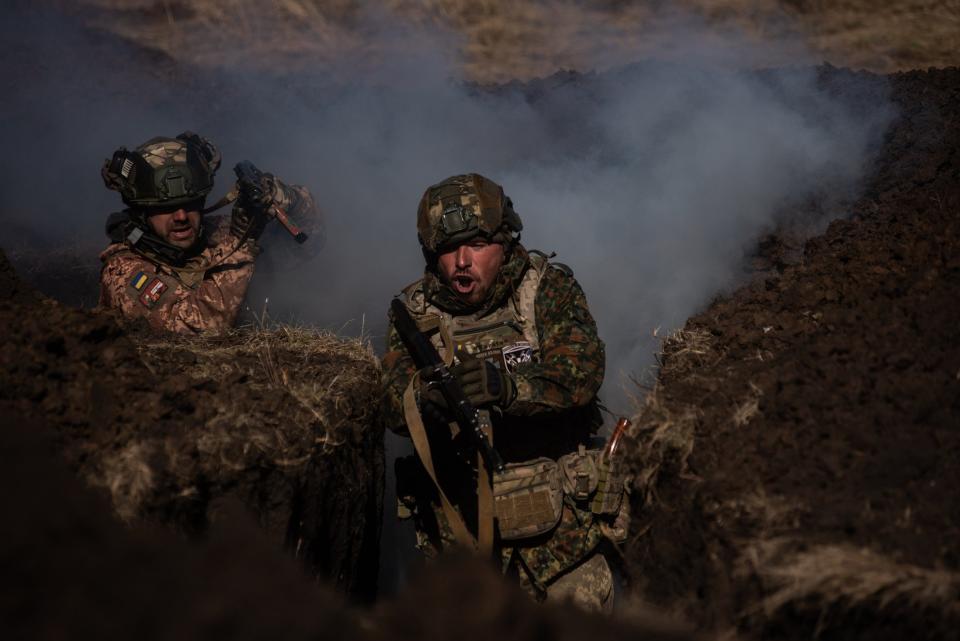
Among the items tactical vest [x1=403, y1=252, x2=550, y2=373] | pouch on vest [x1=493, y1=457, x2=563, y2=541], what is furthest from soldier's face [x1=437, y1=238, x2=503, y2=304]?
pouch on vest [x1=493, y1=457, x2=563, y2=541]

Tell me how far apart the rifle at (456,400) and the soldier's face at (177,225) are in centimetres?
269

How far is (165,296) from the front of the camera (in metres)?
6.05

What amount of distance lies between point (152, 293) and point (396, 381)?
2587 millimetres

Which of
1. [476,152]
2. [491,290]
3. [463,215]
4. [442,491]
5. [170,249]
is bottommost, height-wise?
[442,491]

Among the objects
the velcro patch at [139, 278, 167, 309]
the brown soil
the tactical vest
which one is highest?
the velcro patch at [139, 278, 167, 309]

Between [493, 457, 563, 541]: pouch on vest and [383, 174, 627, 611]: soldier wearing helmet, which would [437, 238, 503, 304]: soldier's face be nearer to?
[383, 174, 627, 611]: soldier wearing helmet

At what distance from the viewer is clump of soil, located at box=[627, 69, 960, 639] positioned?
2.21m

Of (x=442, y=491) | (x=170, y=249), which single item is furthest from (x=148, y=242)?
(x=442, y=491)

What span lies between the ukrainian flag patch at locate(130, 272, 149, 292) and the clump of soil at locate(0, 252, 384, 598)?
125 centimetres

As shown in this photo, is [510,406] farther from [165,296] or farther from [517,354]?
[165,296]

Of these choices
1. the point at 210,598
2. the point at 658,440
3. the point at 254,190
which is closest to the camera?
the point at 210,598

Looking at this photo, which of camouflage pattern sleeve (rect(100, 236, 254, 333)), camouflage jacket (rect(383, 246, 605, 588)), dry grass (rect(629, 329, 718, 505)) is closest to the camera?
dry grass (rect(629, 329, 718, 505))

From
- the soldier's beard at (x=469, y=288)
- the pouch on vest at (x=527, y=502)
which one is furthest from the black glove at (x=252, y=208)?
the pouch on vest at (x=527, y=502)

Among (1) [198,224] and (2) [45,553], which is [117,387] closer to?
(2) [45,553]
